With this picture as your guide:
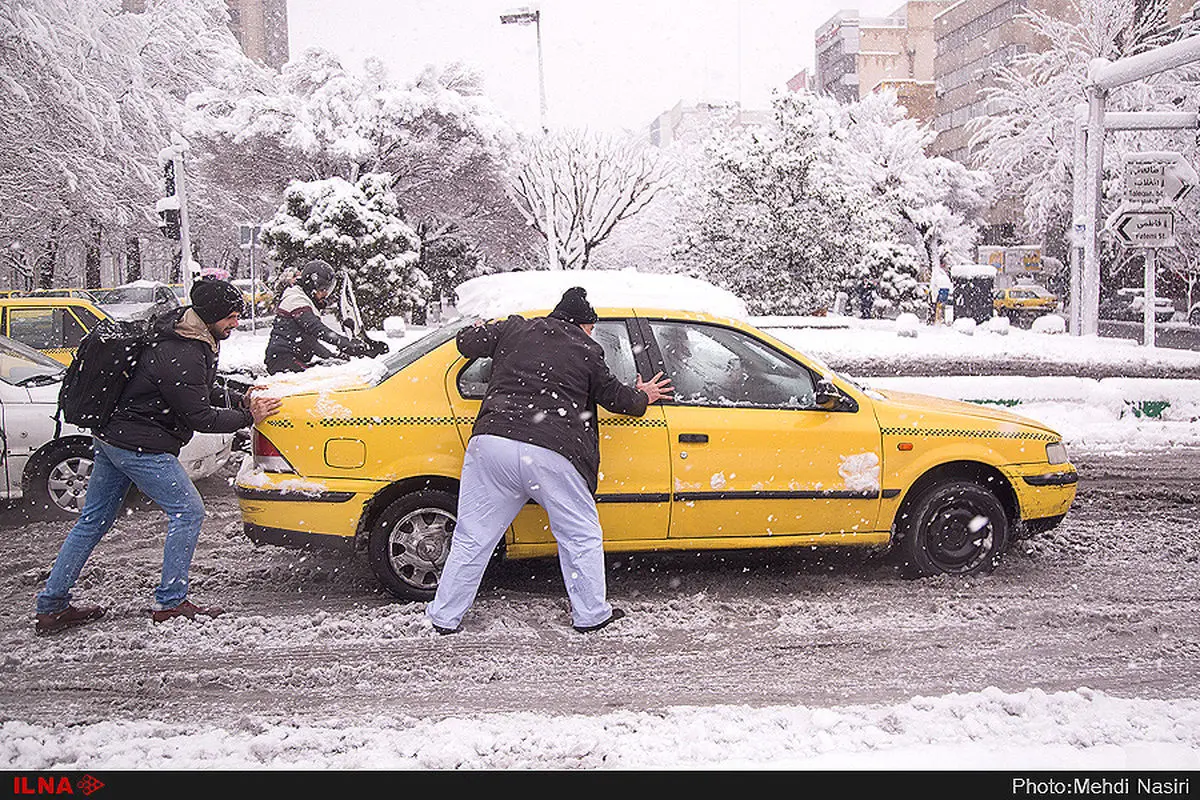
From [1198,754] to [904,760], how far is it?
3.38 ft

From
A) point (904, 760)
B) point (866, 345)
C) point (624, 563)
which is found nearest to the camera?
point (904, 760)

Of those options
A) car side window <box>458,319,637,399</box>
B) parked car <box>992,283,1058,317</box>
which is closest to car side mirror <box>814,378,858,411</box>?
car side window <box>458,319,637,399</box>

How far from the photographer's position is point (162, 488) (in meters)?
4.61

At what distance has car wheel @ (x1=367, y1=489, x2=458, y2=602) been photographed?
493 cm

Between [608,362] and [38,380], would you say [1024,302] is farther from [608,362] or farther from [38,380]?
[38,380]

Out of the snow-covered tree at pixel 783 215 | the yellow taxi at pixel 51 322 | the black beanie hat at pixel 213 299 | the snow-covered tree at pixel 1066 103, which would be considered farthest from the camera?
the snow-covered tree at pixel 1066 103

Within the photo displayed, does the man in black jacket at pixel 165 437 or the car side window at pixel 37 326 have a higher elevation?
the car side window at pixel 37 326

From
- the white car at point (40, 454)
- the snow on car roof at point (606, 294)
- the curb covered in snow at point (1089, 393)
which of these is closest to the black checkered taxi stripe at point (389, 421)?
the snow on car roof at point (606, 294)

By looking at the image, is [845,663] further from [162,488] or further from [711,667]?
[162,488]

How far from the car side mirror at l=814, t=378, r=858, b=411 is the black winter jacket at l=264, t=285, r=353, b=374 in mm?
3787

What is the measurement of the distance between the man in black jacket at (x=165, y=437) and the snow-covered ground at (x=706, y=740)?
1048mm

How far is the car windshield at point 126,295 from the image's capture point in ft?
81.6

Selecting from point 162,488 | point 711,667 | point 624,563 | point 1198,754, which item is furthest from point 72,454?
point 1198,754

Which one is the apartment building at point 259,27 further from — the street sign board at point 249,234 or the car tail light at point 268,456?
the car tail light at point 268,456
